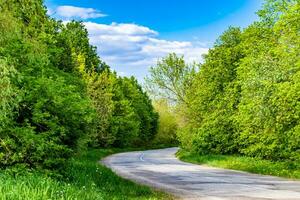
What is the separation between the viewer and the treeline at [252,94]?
2830cm

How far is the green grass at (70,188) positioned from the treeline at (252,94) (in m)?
12.5

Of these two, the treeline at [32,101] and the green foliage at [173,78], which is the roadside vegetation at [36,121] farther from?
the green foliage at [173,78]

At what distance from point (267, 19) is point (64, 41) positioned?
20885mm

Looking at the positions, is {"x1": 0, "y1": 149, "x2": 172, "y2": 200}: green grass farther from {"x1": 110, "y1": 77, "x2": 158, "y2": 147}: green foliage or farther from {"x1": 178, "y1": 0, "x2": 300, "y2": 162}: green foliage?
{"x1": 110, "y1": 77, "x2": 158, "y2": 147}: green foliage

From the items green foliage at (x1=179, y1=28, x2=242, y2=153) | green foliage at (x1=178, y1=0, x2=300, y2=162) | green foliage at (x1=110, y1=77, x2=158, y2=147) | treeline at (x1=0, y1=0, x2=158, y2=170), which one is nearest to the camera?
treeline at (x1=0, y1=0, x2=158, y2=170)

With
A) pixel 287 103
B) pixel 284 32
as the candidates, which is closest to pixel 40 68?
pixel 287 103

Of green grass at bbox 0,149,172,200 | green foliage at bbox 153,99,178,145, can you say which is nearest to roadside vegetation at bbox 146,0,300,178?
green grass at bbox 0,149,172,200

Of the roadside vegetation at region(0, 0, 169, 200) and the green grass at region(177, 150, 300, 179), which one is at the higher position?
the roadside vegetation at region(0, 0, 169, 200)

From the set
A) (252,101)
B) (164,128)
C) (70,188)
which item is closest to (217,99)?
(252,101)

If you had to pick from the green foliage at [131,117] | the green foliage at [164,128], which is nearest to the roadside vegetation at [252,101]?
the green foliage at [131,117]

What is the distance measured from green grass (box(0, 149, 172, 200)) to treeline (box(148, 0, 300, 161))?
12453mm

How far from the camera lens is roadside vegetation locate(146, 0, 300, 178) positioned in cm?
2825

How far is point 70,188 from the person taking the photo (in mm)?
11398

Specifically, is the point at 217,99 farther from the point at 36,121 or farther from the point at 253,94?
the point at 36,121
